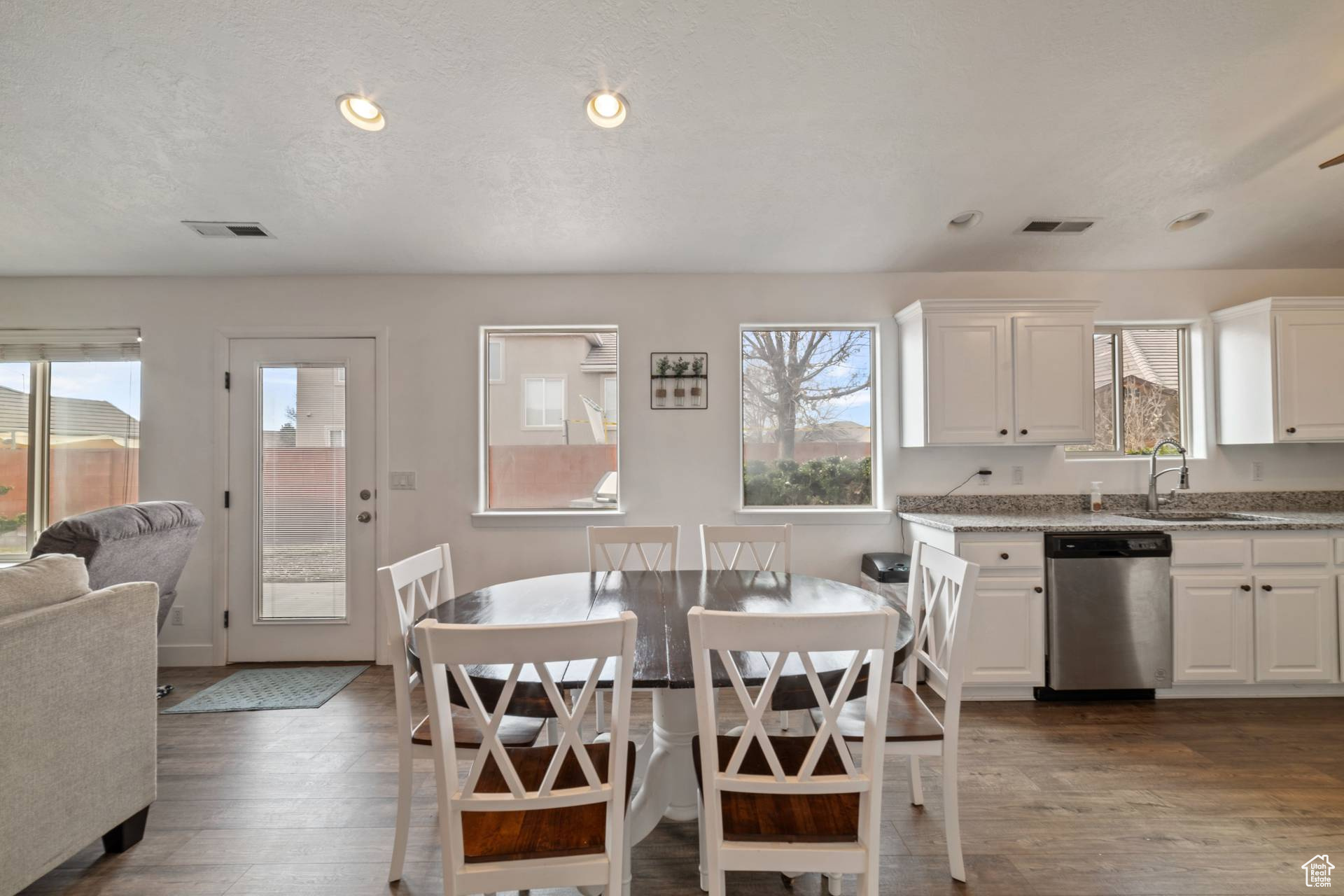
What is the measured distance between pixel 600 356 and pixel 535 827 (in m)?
2.74

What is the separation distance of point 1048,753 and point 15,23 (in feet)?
15.4

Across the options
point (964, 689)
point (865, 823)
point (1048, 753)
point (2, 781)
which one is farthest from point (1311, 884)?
point (2, 781)

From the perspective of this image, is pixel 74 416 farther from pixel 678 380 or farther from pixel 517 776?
pixel 517 776

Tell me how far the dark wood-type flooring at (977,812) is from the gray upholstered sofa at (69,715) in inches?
9.0

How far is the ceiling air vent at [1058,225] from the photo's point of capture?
9.93 feet

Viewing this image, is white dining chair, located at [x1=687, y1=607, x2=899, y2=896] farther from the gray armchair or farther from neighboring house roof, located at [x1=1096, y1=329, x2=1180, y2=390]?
neighboring house roof, located at [x1=1096, y1=329, x2=1180, y2=390]

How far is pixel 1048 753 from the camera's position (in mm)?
2354

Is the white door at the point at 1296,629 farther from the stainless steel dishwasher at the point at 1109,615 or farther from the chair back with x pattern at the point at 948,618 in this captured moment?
the chair back with x pattern at the point at 948,618

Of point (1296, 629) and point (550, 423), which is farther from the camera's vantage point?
point (550, 423)

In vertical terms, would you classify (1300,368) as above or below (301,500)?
above

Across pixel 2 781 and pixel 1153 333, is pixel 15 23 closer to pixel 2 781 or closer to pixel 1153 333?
pixel 2 781

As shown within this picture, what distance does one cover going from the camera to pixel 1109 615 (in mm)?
2811

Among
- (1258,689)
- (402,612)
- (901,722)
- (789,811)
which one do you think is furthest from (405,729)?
(1258,689)

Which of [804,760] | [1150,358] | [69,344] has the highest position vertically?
[69,344]
